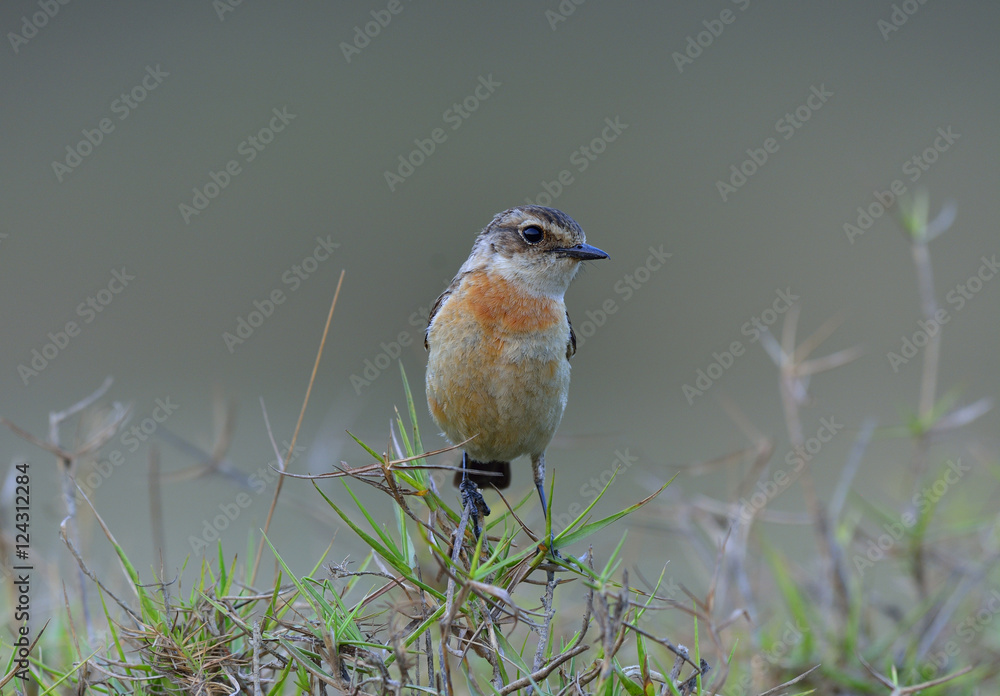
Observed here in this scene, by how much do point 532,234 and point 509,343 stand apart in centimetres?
56

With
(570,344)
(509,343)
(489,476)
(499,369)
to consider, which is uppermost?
(570,344)

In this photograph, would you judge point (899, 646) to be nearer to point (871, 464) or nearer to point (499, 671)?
point (499, 671)

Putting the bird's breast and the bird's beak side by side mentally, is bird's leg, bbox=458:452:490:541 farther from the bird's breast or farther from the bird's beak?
the bird's beak

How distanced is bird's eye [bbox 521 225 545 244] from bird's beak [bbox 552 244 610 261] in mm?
92

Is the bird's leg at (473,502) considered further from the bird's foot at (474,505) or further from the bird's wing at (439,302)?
the bird's wing at (439,302)

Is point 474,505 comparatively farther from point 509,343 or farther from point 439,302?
point 439,302

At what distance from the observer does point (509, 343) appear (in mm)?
3494

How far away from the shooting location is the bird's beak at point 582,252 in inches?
144

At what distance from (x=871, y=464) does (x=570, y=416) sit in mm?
3507

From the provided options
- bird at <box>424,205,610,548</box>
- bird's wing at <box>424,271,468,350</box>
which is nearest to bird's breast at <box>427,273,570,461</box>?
bird at <box>424,205,610,548</box>

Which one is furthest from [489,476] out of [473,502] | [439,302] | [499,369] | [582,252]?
[473,502]

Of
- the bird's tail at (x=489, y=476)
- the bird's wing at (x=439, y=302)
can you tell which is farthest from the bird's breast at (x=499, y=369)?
the bird's tail at (x=489, y=476)

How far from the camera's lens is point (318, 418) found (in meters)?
9.80

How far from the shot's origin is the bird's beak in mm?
3652
